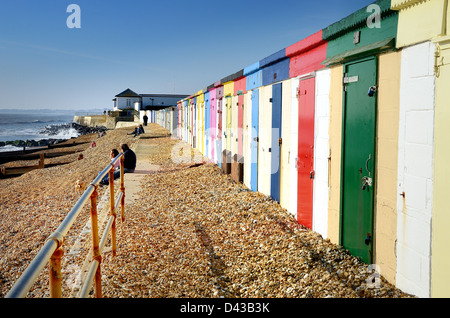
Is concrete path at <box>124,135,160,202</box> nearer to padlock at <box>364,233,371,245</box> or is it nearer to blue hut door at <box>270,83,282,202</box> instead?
blue hut door at <box>270,83,282,202</box>

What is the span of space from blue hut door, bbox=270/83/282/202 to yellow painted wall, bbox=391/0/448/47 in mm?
4149

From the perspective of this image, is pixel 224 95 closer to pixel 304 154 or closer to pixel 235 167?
pixel 235 167

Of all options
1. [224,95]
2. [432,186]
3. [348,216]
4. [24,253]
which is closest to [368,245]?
[348,216]

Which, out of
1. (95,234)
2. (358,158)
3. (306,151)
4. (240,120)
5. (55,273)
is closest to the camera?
(55,273)

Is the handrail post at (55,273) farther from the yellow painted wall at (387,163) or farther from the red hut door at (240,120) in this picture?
the red hut door at (240,120)

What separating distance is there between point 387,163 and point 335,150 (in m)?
1.31

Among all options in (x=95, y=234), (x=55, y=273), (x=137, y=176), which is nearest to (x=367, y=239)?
(x=95, y=234)

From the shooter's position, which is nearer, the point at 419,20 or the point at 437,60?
the point at 437,60

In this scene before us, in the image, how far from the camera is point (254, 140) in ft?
33.9

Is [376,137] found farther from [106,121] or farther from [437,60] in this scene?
[106,121]

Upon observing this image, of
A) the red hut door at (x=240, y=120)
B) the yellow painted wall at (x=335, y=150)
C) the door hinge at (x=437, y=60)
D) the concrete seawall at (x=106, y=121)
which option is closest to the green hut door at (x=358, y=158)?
the yellow painted wall at (x=335, y=150)

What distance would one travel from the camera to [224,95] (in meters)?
14.6

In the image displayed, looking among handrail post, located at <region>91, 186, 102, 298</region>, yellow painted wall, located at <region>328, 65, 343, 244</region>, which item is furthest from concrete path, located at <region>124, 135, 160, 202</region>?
handrail post, located at <region>91, 186, 102, 298</region>
